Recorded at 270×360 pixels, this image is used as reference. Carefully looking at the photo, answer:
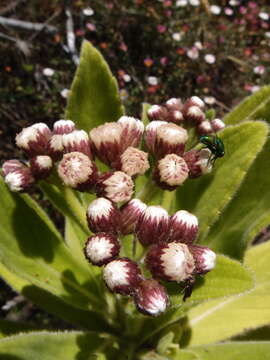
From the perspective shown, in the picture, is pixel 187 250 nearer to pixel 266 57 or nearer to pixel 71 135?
A: pixel 71 135

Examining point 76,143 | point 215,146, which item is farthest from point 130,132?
point 215,146

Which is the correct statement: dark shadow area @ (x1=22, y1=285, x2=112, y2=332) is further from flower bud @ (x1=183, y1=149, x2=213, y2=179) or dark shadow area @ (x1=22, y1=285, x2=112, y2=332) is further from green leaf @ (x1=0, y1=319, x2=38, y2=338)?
flower bud @ (x1=183, y1=149, x2=213, y2=179)

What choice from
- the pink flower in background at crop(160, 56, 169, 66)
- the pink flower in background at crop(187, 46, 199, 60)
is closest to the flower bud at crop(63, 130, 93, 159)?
the pink flower in background at crop(160, 56, 169, 66)

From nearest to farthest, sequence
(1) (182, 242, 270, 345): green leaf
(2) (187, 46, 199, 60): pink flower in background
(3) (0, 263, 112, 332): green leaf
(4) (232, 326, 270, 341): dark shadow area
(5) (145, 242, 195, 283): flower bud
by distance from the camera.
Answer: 1. (5) (145, 242, 195, 283): flower bud
2. (3) (0, 263, 112, 332): green leaf
3. (1) (182, 242, 270, 345): green leaf
4. (4) (232, 326, 270, 341): dark shadow area
5. (2) (187, 46, 199, 60): pink flower in background

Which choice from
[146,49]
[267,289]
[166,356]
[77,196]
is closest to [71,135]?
[77,196]

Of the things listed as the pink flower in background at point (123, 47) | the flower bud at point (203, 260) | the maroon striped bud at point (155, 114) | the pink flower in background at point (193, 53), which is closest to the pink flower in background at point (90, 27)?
the pink flower in background at point (123, 47)

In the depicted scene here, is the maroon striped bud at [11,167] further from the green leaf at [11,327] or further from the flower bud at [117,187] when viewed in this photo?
the green leaf at [11,327]
